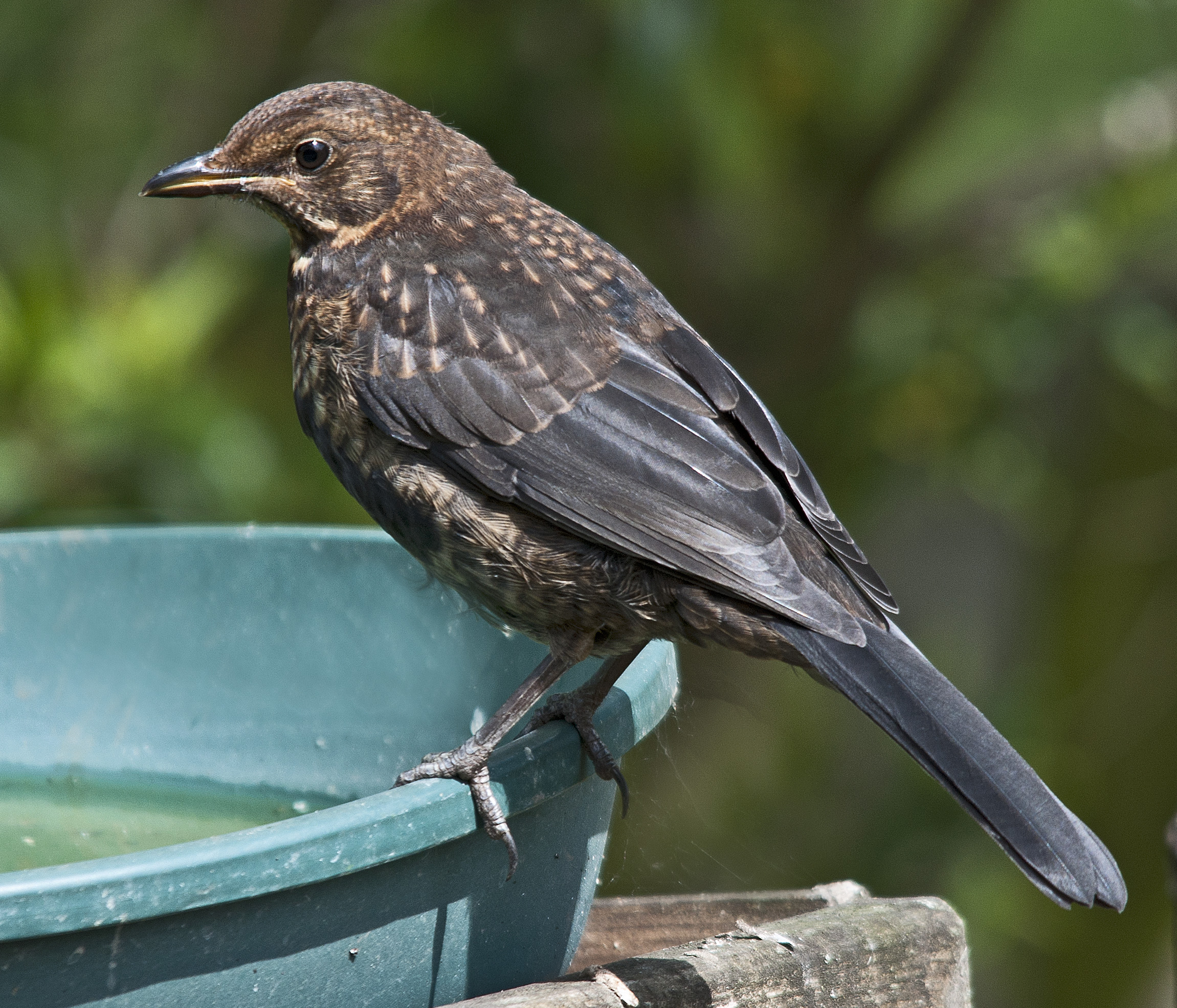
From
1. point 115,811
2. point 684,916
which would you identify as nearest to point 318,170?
point 115,811

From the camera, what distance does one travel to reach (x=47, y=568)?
9.15 feet

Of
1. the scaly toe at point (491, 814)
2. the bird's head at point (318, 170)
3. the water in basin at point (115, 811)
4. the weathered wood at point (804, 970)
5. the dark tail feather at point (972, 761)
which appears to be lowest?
the water in basin at point (115, 811)

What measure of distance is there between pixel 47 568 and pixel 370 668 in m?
0.64

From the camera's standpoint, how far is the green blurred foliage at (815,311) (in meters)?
4.48

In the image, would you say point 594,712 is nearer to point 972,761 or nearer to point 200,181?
point 972,761

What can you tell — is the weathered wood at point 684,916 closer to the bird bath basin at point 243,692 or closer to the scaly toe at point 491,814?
the bird bath basin at point 243,692

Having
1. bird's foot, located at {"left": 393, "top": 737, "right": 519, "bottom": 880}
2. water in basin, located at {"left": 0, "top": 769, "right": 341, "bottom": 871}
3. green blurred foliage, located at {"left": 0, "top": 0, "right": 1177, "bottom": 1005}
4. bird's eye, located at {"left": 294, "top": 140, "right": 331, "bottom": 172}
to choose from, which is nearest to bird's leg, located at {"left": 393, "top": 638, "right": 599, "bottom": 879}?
bird's foot, located at {"left": 393, "top": 737, "right": 519, "bottom": 880}

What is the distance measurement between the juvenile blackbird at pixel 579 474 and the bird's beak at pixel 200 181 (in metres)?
0.21

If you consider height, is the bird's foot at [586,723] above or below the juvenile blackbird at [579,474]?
below

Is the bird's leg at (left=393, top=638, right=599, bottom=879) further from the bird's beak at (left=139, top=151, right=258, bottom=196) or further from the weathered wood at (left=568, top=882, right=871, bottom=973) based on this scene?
the bird's beak at (left=139, top=151, right=258, bottom=196)

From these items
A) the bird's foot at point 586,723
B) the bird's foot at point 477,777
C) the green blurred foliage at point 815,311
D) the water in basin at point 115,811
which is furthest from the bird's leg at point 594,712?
the green blurred foliage at point 815,311

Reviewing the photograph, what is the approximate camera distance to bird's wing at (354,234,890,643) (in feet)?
7.51

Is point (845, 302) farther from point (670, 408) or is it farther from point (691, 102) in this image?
point (670, 408)

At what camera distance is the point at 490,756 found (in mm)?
2006
